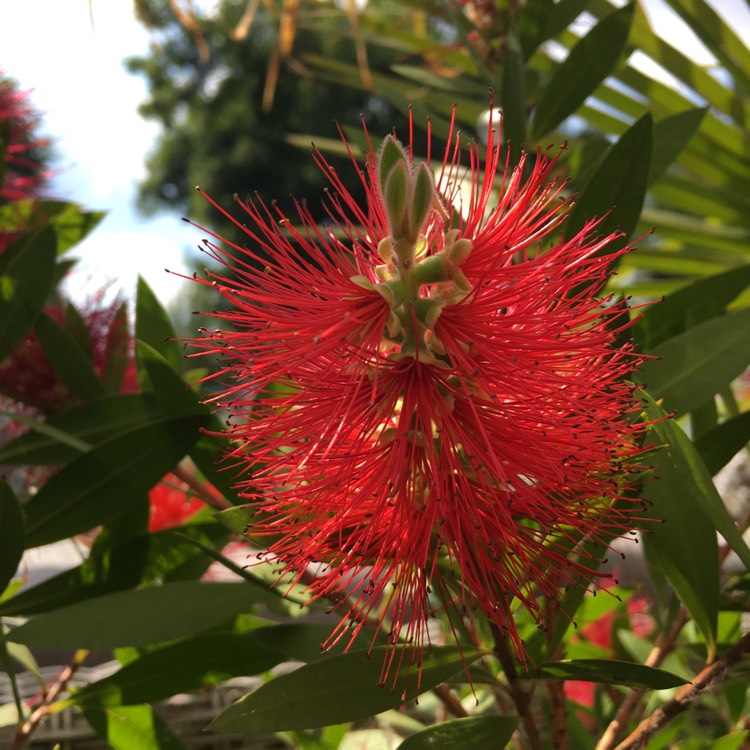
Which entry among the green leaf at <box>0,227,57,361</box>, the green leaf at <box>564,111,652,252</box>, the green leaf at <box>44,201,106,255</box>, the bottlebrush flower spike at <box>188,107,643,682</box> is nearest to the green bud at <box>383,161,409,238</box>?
the bottlebrush flower spike at <box>188,107,643,682</box>

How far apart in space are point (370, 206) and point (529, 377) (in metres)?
0.14

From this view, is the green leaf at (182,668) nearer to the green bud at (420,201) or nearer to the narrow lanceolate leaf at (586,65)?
the green bud at (420,201)

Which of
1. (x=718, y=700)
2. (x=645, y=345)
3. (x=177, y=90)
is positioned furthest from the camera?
(x=177, y=90)

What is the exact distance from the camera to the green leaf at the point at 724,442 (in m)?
0.49

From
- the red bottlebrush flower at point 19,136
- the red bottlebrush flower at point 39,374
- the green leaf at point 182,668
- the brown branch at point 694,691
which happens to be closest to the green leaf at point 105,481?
the green leaf at point 182,668

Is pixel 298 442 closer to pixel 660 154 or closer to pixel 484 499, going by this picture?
pixel 484 499

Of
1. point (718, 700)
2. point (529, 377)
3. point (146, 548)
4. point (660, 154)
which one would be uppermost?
point (660, 154)

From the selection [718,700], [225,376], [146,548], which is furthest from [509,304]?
[718,700]

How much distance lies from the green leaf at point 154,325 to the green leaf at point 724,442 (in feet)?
1.15

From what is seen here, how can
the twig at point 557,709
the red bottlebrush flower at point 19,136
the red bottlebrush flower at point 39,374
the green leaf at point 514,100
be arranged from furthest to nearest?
the red bottlebrush flower at point 19,136
the red bottlebrush flower at point 39,374
the green leaf at point 514,100
the twig at point 557,709

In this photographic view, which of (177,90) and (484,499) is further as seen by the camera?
(177,90)

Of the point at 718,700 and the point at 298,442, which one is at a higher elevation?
the point at 298,442

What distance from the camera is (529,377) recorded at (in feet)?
1.40

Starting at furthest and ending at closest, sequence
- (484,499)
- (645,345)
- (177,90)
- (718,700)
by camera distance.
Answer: (177,90), (718,700), (645,345), (484,499)
